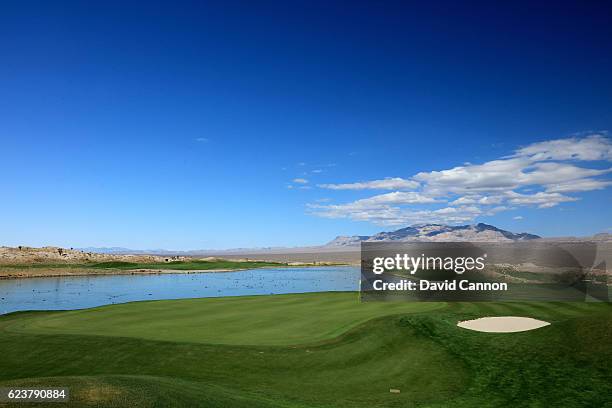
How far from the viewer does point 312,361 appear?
16562 mm

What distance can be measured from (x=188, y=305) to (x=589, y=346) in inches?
1025

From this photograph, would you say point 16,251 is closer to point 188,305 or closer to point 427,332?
point 188,305

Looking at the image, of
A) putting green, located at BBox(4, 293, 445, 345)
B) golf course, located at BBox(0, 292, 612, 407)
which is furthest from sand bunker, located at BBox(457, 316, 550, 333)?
putting green, located at BBox(4, 293, 445, 345)

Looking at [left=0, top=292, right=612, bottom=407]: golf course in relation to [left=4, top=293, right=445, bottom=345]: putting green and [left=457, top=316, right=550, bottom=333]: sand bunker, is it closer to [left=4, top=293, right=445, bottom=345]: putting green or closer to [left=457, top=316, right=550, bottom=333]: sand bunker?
[left=4, top=293, right=445, bottom=345]: putting green

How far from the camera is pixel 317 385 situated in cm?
1416

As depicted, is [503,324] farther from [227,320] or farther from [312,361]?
[227,320]

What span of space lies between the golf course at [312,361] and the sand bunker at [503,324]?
3.49ft

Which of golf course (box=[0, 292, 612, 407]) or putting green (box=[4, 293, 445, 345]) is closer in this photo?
golf course (box=[0, 292, 612, 407])

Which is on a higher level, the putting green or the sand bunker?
the sand bunker

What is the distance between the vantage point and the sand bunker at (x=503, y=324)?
21.4 metres

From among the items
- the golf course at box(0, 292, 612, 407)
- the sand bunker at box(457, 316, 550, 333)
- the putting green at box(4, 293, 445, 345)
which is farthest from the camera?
the sand bunker at box(457, 316, 550, 333)

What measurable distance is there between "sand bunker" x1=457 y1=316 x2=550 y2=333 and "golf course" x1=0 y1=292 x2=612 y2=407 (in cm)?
106

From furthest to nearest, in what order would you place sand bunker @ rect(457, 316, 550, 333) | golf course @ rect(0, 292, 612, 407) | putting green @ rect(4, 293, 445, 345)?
sand bunker @ rect(457, 316, 550, 333) < putting green @ rect(4, 293, 445, 345) < golf course @ rect(0, 292, 612, 407)

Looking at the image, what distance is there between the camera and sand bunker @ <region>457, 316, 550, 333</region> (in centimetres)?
2141
